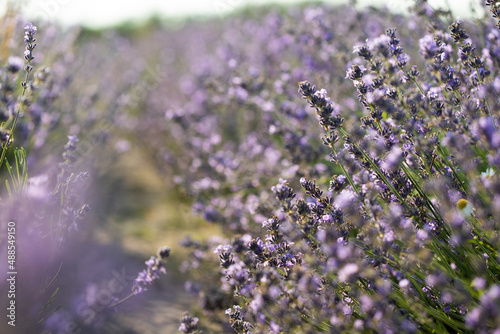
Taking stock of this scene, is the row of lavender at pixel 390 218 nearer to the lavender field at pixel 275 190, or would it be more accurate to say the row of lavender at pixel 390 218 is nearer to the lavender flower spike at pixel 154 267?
the lavender field at pixel 275 190

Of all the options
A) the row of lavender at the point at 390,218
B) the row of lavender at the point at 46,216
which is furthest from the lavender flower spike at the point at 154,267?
the row of lavender at the point at 390,218

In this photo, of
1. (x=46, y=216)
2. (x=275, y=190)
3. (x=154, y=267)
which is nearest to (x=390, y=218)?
(x=275, y=190)

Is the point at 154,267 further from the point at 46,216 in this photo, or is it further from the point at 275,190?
the point at 275,190

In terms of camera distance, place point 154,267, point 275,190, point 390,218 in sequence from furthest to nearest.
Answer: point 154,267
point 275,190
point 390,218

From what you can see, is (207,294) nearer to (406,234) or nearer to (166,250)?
(166,250)

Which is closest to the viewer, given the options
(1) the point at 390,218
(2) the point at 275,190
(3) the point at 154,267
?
(1) the point at 390,218

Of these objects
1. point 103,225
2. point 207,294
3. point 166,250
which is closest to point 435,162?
point 166,250

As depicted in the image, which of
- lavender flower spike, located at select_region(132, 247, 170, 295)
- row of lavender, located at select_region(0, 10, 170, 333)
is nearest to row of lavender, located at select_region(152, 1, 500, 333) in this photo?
lavender flower spike, located at select_region(132, 247, 170, 295)

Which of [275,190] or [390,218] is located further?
[275,190]
